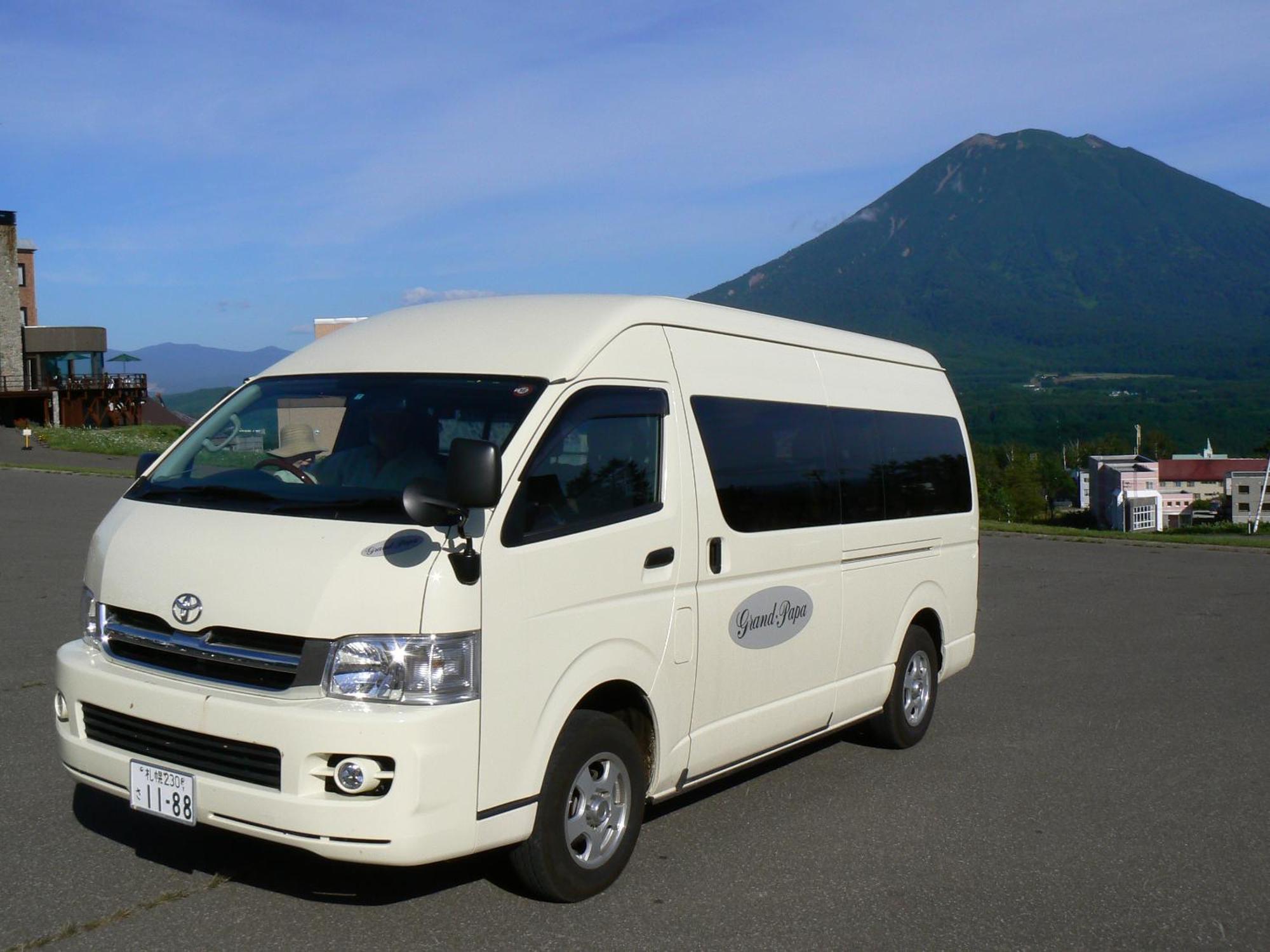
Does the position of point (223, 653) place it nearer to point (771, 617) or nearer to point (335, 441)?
point (335, 441)

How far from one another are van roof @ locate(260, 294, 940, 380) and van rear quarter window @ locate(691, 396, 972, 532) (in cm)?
43

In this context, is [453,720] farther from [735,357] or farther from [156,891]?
[735,357]

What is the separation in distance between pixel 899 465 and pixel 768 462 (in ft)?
5.30

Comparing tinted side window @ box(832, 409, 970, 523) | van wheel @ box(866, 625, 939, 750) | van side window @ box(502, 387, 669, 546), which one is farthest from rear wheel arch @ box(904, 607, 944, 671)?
van side window @ box(502, 387, 669, 546)

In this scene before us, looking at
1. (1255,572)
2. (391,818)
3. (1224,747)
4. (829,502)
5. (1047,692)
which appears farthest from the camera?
(1255,572)

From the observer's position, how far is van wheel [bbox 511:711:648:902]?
4.50 meters

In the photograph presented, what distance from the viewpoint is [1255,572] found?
17.2 meters

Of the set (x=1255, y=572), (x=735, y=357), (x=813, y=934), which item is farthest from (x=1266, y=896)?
(x=1255, y=572)

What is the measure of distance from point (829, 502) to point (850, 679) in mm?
933

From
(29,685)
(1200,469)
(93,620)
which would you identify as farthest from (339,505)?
(1200,469)

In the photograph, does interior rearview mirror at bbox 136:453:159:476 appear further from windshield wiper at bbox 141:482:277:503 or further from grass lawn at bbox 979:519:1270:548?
grass lawn at bbox 979:519:1270:548

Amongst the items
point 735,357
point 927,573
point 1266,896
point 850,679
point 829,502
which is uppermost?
point 735,357

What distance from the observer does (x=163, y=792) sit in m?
4.32

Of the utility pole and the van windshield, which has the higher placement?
the van windshield
